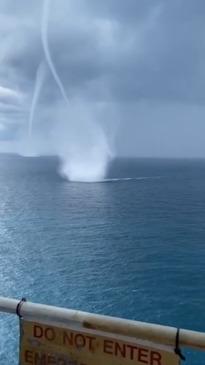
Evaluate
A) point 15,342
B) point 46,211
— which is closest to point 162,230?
point 46,211

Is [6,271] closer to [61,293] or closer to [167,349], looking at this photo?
[61,293]

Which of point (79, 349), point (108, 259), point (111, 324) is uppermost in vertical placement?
point (111, 324)

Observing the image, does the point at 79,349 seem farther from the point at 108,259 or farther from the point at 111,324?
the point at 108,259

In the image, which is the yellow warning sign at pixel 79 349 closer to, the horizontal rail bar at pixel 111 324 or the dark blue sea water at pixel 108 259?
the horizontal rail bar at pixel 111 324

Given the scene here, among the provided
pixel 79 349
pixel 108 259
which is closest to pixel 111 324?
pixel 79 349

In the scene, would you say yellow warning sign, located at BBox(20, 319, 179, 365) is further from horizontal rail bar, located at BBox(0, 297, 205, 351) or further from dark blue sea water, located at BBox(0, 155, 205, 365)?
dark blue sea water, located at BBox(0, 155, 205, 365)

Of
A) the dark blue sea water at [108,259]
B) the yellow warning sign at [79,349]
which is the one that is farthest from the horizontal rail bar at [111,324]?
the dark blue sea water at [108,259]
